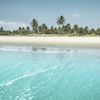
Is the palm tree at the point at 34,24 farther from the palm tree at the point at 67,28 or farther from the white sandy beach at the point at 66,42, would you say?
the white sandy beach at the point at 66,42

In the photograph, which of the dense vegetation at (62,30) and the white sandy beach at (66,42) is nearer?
the white sandy beach at (66,42)

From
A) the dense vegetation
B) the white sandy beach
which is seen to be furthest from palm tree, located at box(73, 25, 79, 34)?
the white sandy beach

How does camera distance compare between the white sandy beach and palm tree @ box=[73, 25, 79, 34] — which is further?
palm tree @ box=[73, 25, 79, 34]

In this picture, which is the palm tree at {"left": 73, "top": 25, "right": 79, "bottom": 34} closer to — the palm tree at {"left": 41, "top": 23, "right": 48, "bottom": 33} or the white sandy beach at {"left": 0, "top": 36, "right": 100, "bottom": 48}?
the palm tree at {"left": 41, "top": 23, "right": 48, "bottom": 33}

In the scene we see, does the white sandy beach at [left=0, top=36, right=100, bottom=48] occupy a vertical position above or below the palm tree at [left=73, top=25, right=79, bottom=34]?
below

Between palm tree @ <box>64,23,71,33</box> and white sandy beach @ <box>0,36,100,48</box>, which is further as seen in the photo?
palm tree @ <box>64,23,71,33</box>

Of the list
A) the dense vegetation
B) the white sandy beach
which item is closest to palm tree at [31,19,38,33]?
the dense vegetation

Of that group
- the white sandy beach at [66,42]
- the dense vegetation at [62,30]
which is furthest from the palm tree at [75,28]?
the white sandy beach at [66,42]

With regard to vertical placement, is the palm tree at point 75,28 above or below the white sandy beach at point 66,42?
above

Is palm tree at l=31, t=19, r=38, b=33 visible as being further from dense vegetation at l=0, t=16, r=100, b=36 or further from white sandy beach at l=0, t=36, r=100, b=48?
white sandy beach at l=0, t=36, r=100, b=48

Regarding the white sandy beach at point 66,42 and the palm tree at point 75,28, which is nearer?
the white sandy beach at point 66,42

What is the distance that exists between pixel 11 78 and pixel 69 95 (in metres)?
4.37

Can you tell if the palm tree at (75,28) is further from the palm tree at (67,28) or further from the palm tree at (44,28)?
the palm tree at (44,28)

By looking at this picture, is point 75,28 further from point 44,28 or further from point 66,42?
point 66,42
